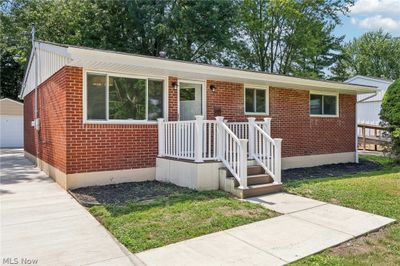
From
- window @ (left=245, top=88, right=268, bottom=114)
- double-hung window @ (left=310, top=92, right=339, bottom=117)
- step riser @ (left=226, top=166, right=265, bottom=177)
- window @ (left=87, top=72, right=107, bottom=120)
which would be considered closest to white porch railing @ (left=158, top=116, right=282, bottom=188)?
step riser @ (left=226, top=166, right=265, bottom=177)

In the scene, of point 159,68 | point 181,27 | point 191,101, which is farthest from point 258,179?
point 181,27

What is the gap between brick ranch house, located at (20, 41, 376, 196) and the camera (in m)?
7.31

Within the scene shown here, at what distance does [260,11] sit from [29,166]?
22.4m

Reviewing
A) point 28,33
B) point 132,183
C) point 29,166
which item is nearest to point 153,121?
point 132,183

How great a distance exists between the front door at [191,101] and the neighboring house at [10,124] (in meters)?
18.3

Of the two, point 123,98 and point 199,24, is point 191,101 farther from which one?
point 199,24

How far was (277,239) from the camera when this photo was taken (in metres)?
4.53

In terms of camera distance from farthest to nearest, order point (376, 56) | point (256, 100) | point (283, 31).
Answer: point (376, 56) → point (283, 31) → point (256, 100)

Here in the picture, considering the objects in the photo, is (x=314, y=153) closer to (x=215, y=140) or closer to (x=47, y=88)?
(x=215, y=140)

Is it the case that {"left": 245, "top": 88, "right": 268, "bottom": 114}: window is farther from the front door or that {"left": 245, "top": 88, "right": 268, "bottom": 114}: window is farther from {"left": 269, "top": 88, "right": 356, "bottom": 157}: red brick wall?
the front door

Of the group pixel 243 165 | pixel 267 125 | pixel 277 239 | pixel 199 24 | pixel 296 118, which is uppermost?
pixel 199 24

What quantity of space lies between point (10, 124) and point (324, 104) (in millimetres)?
21038

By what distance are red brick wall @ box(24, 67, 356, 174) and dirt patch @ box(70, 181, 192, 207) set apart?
529mm

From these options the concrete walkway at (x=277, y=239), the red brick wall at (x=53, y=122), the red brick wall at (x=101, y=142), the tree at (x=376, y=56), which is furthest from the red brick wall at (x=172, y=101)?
the tree at (x=376, y=56)
